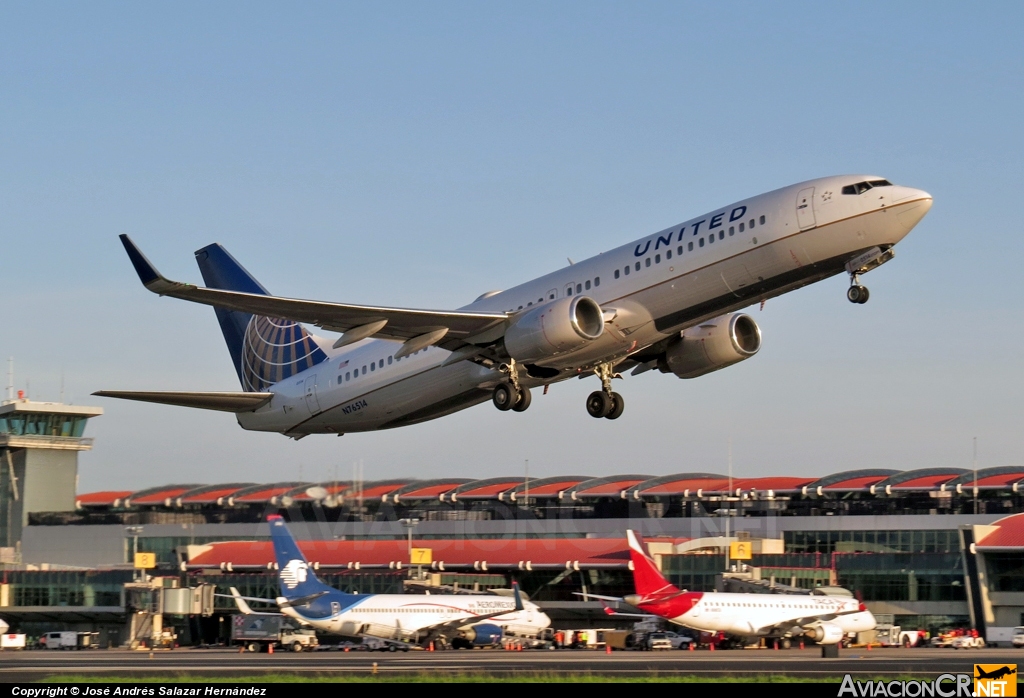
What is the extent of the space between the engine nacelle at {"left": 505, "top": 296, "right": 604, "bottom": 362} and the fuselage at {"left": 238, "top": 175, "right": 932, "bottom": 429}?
2.00 ft

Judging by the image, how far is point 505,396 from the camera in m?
40.2

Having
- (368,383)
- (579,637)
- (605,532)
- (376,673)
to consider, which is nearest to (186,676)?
(376,673)

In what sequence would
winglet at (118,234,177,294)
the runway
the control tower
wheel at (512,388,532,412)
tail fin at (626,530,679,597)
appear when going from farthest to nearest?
the control tower, tail fin at (626,530,679,597), the runway, wheel at (512,388,532,412), winglet at (118,234,177,294)

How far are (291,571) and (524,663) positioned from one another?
20.1m

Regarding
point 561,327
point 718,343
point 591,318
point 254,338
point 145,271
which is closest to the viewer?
point 145,271

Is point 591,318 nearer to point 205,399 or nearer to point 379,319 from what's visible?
point 379,319

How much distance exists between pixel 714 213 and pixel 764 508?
71.3m

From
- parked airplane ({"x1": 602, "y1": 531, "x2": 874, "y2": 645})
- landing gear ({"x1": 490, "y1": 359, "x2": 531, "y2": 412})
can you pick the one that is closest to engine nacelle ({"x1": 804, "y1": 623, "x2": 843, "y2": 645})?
parked airplane ({"x1": 602, "y1": 531, "x2": 874, "y2": 645})

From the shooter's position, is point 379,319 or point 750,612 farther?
point 750,612

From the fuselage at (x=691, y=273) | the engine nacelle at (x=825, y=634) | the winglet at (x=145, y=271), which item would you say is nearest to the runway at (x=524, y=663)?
the engine nacelle at (x=825, y=634)

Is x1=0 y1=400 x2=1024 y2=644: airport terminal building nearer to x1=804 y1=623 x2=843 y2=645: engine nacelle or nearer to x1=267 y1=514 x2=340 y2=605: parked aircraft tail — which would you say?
x1=267 y1=514 x2=340 y2=605: parked aircraft tail

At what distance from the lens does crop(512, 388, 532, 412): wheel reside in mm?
40219

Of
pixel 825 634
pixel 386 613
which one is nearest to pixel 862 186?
pixel 825 634

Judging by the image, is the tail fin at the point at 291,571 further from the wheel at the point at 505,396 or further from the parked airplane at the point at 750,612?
the wheel at the point at 505,396
